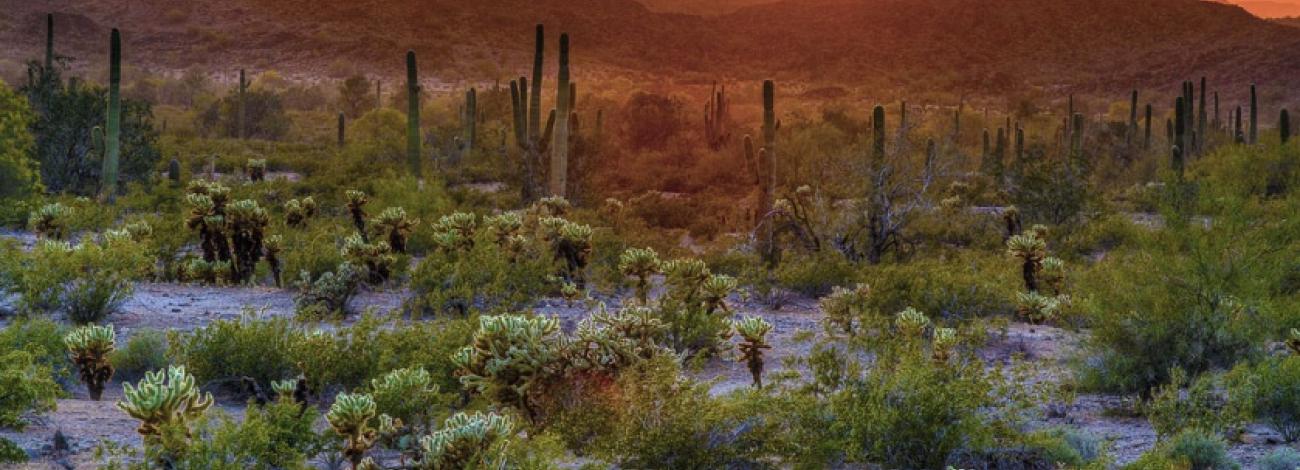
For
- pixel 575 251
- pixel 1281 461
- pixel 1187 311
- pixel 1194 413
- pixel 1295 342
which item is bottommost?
pixel 1281 461

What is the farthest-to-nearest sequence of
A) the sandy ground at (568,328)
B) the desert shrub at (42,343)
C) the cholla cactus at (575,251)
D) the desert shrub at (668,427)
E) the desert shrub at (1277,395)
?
the cholla cactus at (575,251) < the desert shrub at (42,343) < the desert shrub at (1277,395) < the sandy ground at (568,328) < the desert shrub at (668,427)

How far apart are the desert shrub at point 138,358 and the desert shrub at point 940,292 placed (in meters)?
6.60

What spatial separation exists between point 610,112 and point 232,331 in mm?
28865

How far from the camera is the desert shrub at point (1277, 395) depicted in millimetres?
7395

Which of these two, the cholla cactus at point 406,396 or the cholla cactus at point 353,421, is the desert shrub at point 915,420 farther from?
the cholla cactus at point 353,421

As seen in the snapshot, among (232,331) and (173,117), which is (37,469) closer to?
(232,331)

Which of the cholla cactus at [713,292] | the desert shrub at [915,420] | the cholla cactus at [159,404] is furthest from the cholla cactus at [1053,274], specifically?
the cholla cactus at [159,404]

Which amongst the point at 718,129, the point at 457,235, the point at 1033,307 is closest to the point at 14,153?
the point at 457,235

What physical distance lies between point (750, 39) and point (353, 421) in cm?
7823

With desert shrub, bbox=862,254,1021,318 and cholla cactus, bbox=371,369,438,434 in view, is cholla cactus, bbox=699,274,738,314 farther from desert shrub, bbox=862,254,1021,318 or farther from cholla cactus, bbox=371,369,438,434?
cholla cactus, bbox=371,369,438,434

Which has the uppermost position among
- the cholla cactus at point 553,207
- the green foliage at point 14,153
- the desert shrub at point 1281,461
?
the green foliage at point 14,153

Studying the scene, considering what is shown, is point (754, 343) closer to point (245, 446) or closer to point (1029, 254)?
point (245, 446)

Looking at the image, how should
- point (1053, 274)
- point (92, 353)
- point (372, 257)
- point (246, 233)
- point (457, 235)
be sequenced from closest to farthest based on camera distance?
point (92, 353) → point (372, 257) → point (457, 235) → point (246, 233) → point (1053, 274)

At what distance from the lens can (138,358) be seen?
8773 mm
